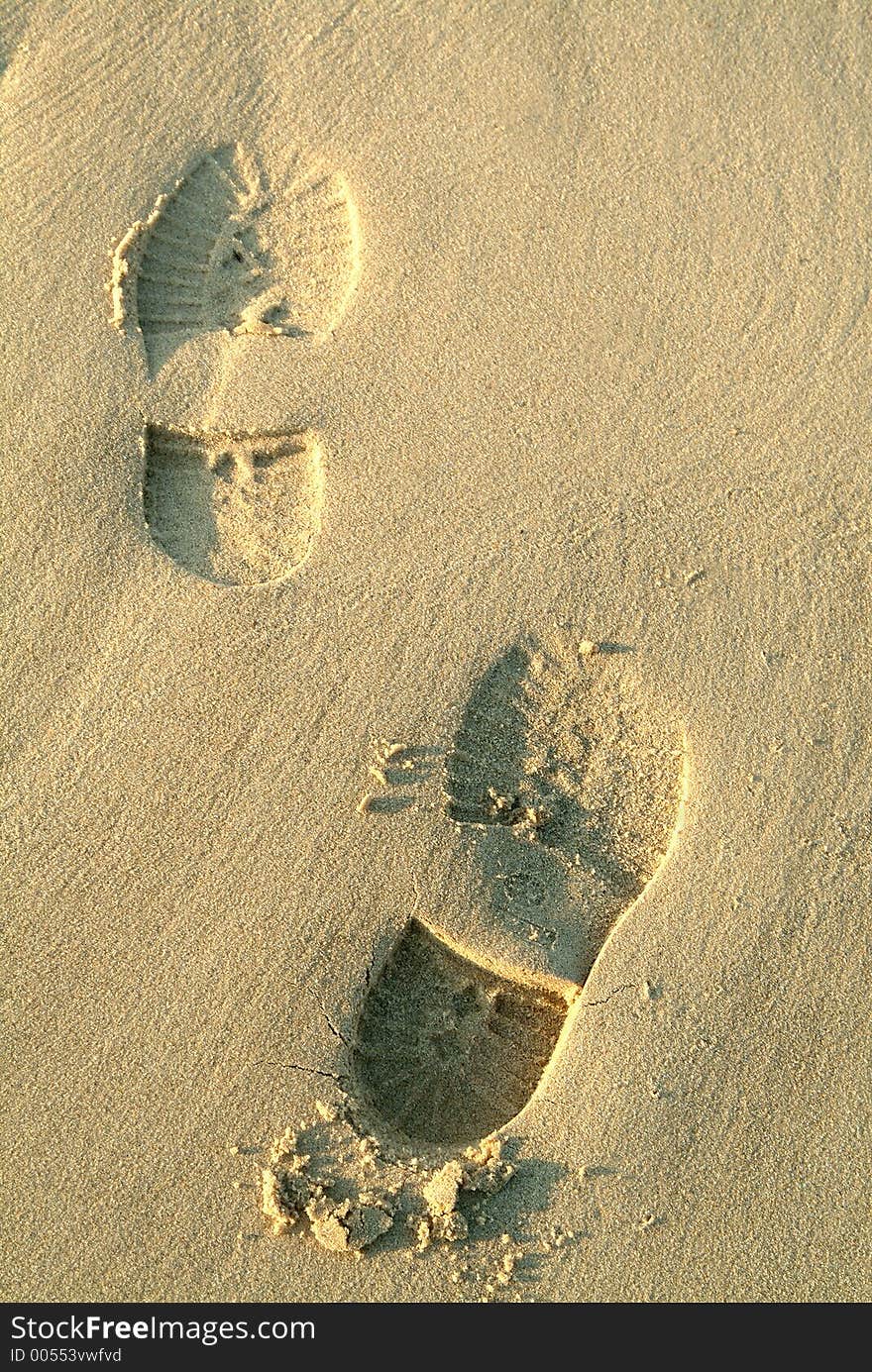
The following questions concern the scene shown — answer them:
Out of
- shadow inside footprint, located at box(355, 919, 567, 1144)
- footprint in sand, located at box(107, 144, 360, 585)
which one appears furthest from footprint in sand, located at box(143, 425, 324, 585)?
shadow inside footprint, located at box(355, 919, 567, 1144)

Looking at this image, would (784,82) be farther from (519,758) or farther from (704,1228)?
(704,1228)

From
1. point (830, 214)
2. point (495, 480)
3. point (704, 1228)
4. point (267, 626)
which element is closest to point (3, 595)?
point (267, 626)

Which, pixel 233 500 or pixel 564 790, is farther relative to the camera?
pixel 233 500

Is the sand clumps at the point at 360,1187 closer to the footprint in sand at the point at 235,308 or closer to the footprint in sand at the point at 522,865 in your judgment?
the footprint in sand at the point at 522,865

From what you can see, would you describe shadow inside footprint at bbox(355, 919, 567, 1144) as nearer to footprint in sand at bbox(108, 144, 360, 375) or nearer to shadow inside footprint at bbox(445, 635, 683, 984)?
shadow inside footprint at bbox(445, 635, 683, 984)

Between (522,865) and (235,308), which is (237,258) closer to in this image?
(235,308)

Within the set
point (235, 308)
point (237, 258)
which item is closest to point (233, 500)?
point (235, 308)
